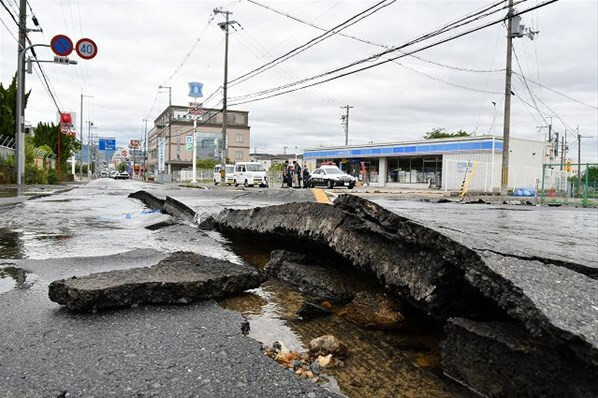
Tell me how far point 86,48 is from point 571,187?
71.6 feet

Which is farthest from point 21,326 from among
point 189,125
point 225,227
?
point 189,125

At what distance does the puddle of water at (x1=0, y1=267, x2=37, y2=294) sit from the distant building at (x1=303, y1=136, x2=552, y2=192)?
26559mm

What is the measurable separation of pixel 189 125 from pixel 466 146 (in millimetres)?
61374

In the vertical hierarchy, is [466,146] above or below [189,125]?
below

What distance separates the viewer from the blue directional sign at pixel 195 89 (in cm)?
5781

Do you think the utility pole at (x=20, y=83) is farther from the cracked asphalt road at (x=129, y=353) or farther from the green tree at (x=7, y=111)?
the cracked asphalt road at (x=129, y=353)

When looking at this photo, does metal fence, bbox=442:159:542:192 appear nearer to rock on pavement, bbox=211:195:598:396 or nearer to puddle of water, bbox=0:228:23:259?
puddle of water, bbox=0:228:23:259

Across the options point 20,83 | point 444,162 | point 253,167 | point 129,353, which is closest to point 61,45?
point 20,83

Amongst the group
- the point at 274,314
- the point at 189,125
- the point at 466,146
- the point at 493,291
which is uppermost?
the point at 189,125

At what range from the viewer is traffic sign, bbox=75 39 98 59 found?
720 inches

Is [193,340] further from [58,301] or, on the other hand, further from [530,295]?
[530,295]

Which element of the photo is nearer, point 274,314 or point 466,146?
point 274,314

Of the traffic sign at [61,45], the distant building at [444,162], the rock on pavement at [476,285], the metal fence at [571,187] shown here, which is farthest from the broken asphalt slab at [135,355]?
the distant building at [444,162]

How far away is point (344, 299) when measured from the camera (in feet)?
11.8
